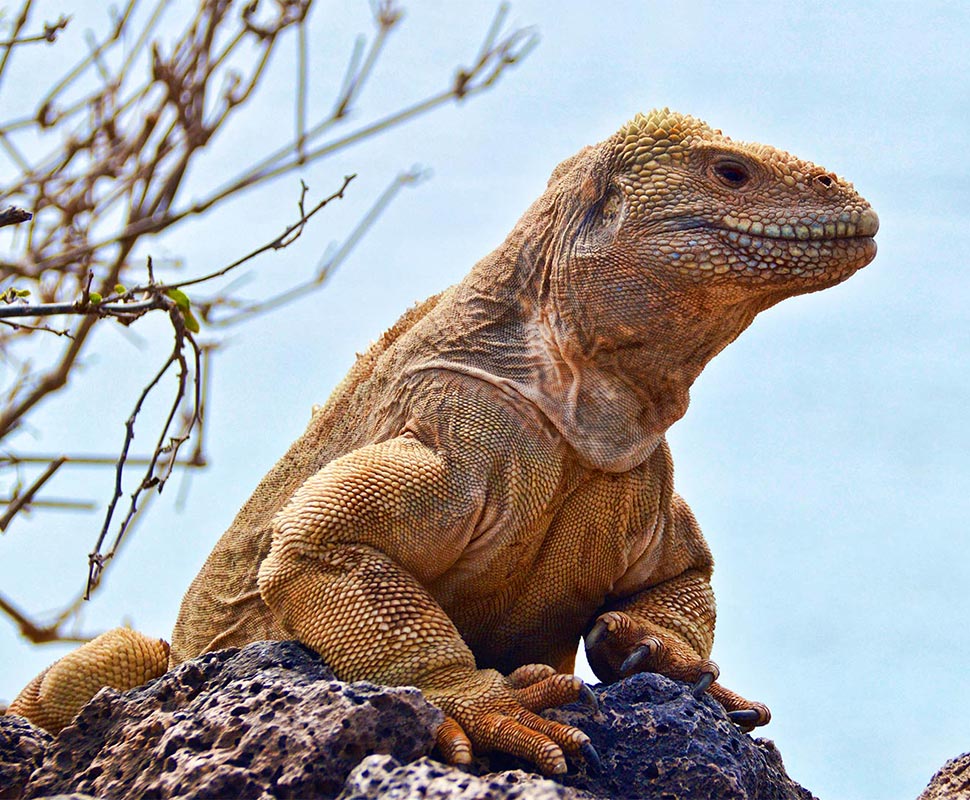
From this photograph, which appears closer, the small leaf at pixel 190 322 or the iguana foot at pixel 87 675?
the small leaf at pixel 190 322

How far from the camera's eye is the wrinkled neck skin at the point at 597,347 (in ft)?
22.0

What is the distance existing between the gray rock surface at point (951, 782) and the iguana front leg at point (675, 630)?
1168 millimetres

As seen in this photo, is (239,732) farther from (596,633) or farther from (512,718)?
(596,633)

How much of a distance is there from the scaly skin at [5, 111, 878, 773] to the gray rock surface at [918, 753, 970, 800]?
1312 millimetres

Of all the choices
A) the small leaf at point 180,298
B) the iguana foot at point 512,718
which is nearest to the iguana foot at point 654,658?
the iguana foot at point 512,718

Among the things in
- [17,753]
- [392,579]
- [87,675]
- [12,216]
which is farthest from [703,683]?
[12,216]

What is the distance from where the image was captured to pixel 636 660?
666cm

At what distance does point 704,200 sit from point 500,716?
2.71m

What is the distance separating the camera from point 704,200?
6.71 m

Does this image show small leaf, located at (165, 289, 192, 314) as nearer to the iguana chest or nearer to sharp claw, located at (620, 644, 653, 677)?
the iguana chest

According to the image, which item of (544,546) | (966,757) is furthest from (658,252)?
(966,757)

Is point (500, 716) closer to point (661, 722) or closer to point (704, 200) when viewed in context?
point (661, 722)

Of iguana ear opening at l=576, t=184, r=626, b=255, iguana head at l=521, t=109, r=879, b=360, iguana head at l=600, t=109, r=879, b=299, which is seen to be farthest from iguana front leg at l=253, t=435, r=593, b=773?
iguana head at l=600, t=109, r=879, b=299

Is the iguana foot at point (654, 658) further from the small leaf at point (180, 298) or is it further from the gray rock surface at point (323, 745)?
the small leaf at point (180, 298)
